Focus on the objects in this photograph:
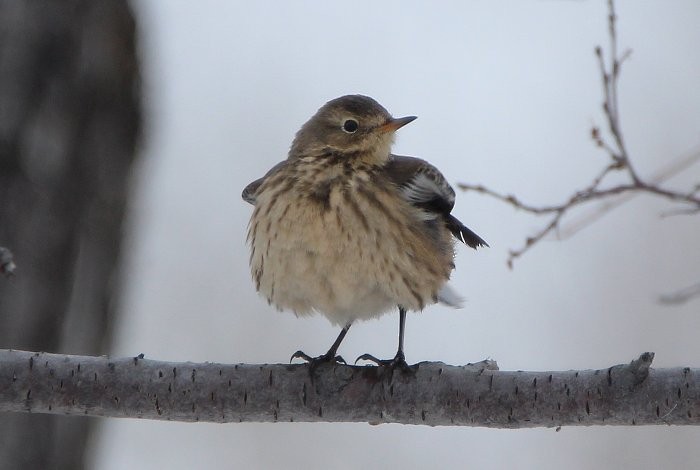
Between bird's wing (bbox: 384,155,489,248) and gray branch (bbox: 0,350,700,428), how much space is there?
1.30m

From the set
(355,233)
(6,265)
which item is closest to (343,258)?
(355,233)

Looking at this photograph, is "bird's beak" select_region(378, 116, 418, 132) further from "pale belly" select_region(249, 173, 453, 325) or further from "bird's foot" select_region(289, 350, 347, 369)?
"bird's foot" select_region(289, 350, 347, 369)

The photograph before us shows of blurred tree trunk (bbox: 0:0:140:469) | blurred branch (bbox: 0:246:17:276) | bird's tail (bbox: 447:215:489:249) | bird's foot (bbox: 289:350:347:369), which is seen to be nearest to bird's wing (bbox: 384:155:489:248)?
bird's tail (bbox: 447:215:489:249)

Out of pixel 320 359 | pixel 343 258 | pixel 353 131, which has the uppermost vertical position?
pixel 353 131

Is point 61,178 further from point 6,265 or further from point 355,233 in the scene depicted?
point 6,265

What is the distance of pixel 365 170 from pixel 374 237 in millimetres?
664

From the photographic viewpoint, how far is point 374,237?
519 centimetres

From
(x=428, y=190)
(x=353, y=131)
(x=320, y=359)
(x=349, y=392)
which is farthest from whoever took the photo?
(x=353, y=131)

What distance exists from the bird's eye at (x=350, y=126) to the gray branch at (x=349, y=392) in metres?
1.82

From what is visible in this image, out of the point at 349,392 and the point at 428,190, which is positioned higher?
the point at 428,190

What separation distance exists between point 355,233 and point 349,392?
93 cm

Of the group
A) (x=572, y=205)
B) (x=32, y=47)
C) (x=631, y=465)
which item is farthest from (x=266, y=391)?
(x=631, y=465)

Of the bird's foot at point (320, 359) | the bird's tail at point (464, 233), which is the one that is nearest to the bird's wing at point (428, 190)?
the bird's tail at point (464, 233)

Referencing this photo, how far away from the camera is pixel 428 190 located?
5.69m
